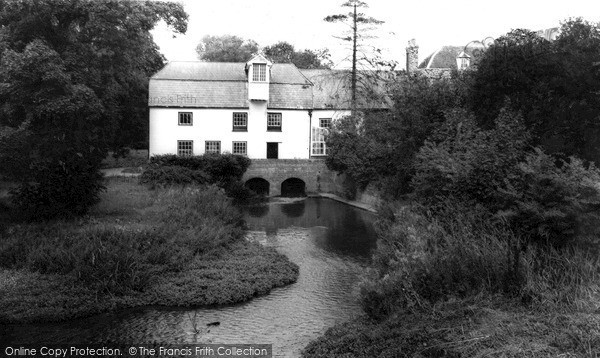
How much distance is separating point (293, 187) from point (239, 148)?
174 inches

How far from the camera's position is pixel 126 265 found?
13.8 meters

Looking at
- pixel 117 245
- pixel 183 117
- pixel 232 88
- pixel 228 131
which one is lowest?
pixel 117 245

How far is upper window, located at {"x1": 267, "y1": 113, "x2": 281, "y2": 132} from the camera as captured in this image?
124 ft

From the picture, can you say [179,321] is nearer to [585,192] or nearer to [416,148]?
[585,192]

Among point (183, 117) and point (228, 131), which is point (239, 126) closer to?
point (228, 131)

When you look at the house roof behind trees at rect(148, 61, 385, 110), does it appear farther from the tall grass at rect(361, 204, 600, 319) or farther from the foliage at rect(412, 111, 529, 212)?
the tall grass at rect(361, 204, 600, 319)

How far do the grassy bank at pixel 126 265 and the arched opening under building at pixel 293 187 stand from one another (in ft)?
62.3

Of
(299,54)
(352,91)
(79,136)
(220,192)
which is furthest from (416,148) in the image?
(299,54)

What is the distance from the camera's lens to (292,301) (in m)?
13.7

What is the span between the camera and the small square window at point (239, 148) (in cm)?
3756

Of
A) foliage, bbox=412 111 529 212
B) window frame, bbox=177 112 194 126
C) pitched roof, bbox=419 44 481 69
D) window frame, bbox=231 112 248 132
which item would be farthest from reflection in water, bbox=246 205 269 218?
pitched roof, bbox=419 44 481 69

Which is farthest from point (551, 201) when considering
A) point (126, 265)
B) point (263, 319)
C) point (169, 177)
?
point (169, 177)

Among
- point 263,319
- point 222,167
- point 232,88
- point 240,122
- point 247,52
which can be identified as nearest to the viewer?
point 263,319

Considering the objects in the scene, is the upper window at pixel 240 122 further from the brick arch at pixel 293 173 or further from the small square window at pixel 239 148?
the brick arch at pixel 293 173
